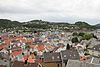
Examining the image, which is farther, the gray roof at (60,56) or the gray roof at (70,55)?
the gray roof at (70,55)

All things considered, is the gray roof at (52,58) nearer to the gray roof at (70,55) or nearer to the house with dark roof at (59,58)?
the house with dark roof at (59,58)

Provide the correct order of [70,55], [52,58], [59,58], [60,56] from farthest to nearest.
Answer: [70,55] < [60,56] < [59,58] < [52,58]

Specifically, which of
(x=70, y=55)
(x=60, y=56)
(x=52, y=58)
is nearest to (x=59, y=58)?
(x=60, y=56)

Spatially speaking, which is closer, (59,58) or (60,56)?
(59,58)

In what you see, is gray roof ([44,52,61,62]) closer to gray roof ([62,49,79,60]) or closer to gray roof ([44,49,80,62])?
gray roof ([44,49,80,62])

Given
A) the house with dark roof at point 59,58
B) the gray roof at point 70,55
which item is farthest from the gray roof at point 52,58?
the gray roof at point 70,55

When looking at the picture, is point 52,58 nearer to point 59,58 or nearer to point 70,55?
point 59,58

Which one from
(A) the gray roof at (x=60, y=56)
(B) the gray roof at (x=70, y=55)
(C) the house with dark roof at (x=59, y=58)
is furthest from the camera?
(B) the gray roof at (x=70, y=55)

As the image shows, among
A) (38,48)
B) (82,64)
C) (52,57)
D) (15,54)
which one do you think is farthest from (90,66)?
(38,48)

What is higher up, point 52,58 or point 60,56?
point 60,56

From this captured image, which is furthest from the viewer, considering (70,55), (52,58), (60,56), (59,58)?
(70,55)

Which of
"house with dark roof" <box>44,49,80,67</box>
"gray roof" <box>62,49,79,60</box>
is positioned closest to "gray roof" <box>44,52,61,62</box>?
"house with dark roof" <box>44,49,80,67</box>

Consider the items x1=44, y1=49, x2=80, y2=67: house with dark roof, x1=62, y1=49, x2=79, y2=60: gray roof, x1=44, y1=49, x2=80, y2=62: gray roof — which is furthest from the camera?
x1=62, y1=49, x2=79, y2=60: gray roof
